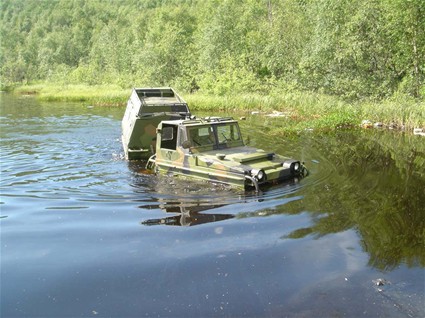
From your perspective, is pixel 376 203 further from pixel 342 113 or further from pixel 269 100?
pixel 269 100

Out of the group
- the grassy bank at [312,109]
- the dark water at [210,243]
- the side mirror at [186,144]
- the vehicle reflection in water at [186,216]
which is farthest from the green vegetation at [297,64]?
the vehicle reflection in water at [186,216]

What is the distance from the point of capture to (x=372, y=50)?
30.2 metres

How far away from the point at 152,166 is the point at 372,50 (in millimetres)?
20423

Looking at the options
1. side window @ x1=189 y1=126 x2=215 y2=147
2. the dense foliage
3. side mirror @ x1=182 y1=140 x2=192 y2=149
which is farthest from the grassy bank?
side mirror @ x1=182 y1=140 x2=192 y2=149

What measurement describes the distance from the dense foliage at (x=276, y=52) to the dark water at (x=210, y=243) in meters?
14.2

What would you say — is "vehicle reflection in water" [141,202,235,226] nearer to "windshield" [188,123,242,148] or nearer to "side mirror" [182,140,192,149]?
"side mirror" [182,140,192,149]

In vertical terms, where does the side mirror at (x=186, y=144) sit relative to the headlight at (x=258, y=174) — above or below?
above

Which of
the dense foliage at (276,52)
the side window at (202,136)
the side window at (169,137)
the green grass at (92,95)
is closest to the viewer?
the side window at (202,136)

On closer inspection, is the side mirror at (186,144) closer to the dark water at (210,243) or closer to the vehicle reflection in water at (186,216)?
the dark water at (210,243)

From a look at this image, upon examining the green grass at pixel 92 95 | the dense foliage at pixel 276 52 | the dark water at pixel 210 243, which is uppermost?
the dense foliage at pixel 276 52

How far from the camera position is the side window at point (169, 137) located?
14398mm

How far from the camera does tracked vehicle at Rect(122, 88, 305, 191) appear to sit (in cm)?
1269

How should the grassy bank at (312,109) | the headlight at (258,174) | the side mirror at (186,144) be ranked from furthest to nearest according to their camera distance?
1. the grassy bank at (312,109)
2. the side mirror at (186,144)
3. the headlight at (258,174)

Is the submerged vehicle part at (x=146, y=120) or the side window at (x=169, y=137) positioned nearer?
the side window at (x=169, y=137)
